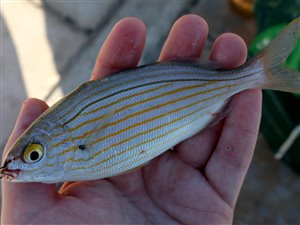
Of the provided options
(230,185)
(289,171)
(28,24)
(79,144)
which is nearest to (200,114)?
(230,185)

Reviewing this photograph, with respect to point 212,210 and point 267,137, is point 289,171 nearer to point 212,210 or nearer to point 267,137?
point 267,137

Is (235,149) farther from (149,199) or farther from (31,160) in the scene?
(31,160)

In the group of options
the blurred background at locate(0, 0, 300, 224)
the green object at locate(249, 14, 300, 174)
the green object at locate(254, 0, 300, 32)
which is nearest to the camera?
the green object at locate(249, 14, 300, 174)

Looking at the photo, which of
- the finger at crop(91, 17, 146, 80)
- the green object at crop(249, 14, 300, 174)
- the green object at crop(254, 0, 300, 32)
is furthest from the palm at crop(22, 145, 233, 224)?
the green object at crop(254, 0, 300, 32)

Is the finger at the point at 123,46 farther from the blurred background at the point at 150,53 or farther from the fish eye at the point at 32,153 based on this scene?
the blurred background at the point at 150,53

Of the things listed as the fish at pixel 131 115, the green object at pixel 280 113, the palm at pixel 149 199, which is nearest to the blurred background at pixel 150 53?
the green object at pixel 280 113

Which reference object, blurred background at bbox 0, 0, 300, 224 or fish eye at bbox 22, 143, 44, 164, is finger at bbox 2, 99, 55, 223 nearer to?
fish eye at bbox 22, 143, 44, 164

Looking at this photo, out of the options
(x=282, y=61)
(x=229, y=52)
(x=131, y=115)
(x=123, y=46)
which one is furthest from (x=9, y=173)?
(x=282, y=61)
